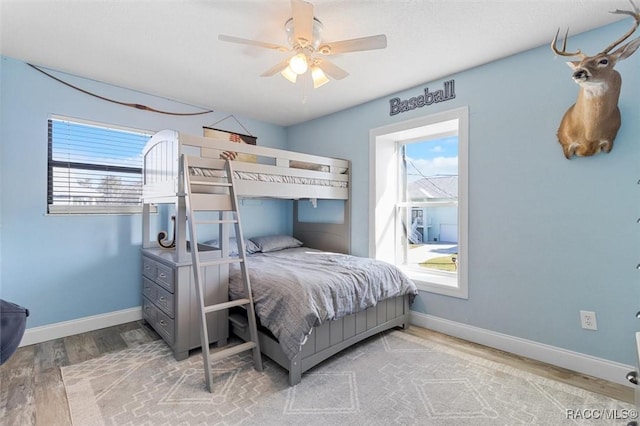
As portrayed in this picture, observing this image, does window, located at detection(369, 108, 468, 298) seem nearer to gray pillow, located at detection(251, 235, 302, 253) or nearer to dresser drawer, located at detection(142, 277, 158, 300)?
gray pillow, located at detection(251, 235, 302, 253)

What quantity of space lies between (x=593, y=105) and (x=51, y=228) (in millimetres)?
4502

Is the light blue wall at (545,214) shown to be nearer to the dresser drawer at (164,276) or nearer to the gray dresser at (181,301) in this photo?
the gray dresser at (181,301)

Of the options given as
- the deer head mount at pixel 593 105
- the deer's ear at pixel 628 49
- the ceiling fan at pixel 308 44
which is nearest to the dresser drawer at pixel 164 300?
the ceiling fan at pixel 308 44

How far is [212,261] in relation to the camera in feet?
7.64

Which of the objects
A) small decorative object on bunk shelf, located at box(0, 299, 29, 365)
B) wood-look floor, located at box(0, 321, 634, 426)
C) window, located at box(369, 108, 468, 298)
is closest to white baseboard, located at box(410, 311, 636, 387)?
wood-look floor, located at box(0, 321, 634, 426)

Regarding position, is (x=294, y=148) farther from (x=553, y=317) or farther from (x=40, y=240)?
(x=553, y=317)

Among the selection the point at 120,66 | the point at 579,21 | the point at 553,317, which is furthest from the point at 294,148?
the point at 553,317

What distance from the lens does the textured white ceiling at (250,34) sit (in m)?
1.93

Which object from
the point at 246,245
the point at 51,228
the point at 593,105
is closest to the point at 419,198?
the point at 593,105

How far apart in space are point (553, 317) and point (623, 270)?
564 mm

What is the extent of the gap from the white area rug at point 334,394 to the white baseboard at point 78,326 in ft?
2.47

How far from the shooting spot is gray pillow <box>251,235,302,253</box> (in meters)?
3.82

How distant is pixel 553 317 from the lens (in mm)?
2322

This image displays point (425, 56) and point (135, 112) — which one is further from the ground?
point (425, 56)
